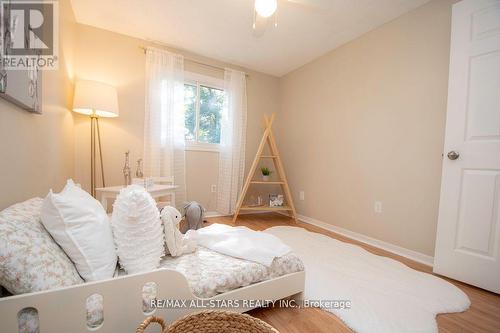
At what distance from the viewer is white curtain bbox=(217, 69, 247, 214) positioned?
3.15 meters

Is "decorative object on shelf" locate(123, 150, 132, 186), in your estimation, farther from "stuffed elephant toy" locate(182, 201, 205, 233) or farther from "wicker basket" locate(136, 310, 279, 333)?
"wicker basket" locate(136, 310, 279, 333)

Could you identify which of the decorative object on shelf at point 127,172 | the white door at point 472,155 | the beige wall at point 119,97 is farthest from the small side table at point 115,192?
the white door at point 472,155

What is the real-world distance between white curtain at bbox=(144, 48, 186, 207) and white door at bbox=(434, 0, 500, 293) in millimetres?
2698

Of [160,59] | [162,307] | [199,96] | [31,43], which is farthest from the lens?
[199,96]

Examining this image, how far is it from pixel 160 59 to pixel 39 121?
1768 millimetres

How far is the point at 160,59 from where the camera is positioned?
2672mm

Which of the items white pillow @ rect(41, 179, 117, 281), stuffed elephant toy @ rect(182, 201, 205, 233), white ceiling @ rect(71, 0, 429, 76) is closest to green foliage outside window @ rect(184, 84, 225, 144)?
white ceiling @ rect(71, 0, 429, 76)

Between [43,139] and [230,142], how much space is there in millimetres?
2082

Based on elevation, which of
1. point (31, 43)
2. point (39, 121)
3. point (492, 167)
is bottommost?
point (492, 167)

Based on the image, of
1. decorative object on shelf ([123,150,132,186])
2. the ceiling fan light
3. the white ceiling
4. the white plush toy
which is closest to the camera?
the white plush toy

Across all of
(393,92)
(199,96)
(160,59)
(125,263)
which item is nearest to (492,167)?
(393,92)

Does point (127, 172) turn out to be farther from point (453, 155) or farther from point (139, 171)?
point (453, 155)

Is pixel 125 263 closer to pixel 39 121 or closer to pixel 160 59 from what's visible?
pixel 39 121

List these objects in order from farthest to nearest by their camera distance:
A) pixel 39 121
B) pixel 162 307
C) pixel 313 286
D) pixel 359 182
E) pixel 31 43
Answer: pixel 359 182 → pixel 313 286 → pixel 39 121 → pixel 31 43 → pixel 162 307
